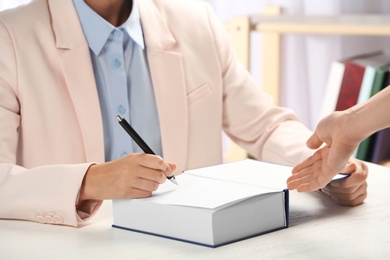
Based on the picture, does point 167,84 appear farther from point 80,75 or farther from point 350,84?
point 350,84

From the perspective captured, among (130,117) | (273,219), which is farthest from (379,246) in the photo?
(130,117)

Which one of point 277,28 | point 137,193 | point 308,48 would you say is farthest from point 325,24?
point 137,193

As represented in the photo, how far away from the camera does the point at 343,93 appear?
8.67 ft

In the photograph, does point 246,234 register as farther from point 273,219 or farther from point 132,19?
point 132,19

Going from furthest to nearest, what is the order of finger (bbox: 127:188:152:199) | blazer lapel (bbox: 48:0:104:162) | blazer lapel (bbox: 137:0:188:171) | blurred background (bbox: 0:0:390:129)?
blurred background (bbox: 0:0:390:129), blazer lapel (bbox: 137:0:188:171), blazer lapel (bbox: 48:0:104:162), finger (bbox: 127:188:152:199)

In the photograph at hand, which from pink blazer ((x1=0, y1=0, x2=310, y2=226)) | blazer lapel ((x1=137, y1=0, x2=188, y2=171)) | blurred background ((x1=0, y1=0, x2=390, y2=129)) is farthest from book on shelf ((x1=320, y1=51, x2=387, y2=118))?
blazer lapel ((x1=137, y1=0, x2=188, y2=171))

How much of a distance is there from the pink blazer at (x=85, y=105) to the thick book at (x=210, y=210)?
135 millimetres

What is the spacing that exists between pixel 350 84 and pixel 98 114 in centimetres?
120

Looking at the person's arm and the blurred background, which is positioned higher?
the person's arm

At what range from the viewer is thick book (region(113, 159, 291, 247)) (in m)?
1.18

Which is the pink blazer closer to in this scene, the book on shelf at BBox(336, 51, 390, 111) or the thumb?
the thumb

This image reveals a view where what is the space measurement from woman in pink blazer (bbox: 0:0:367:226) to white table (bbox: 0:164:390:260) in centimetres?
5

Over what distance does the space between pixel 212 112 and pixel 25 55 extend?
0.47 metres

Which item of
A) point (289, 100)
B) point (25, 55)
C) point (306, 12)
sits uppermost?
point (25, 55)
